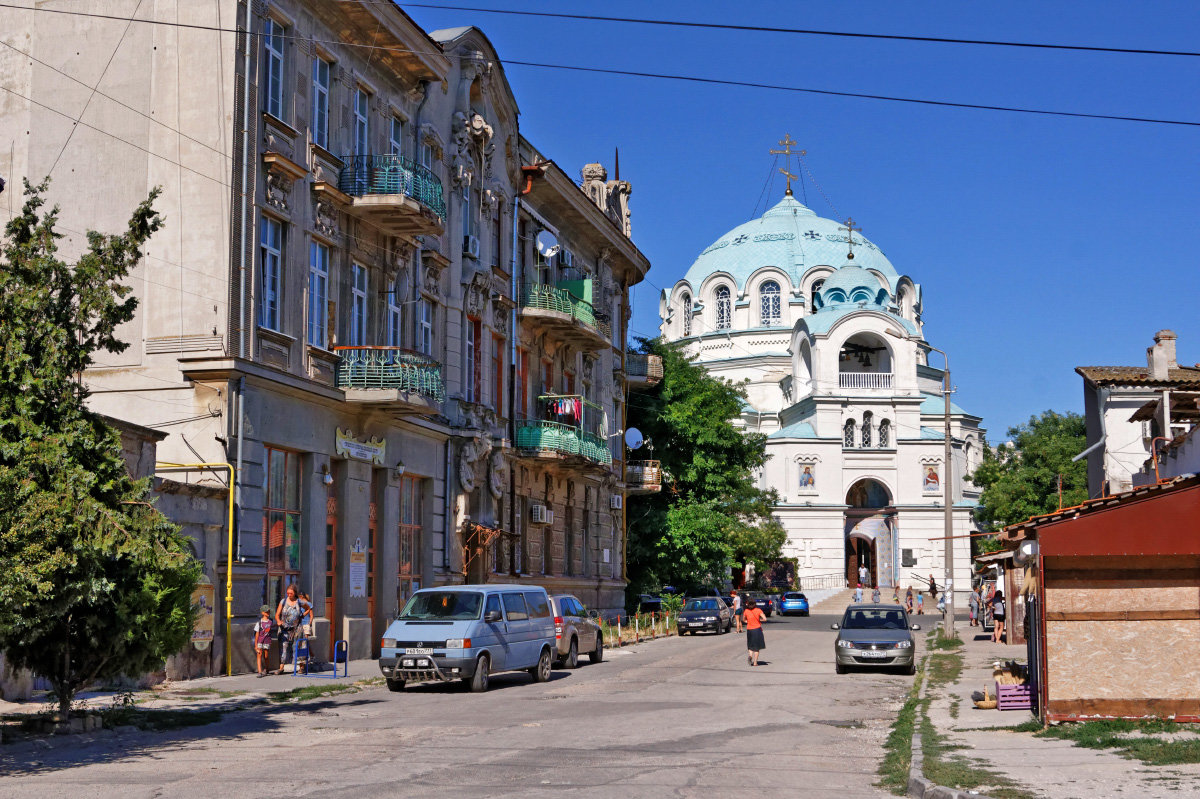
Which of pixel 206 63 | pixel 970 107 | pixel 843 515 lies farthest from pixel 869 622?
pixel 843 515

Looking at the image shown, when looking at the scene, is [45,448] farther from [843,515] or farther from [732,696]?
[843,515]

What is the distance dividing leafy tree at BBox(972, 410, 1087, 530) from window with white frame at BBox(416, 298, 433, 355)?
41.6m

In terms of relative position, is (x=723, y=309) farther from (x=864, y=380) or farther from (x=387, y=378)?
(x=387, y=378)

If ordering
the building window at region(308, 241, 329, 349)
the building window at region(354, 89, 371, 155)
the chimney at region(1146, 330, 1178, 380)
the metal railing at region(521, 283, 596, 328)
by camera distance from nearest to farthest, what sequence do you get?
the building window at region(308, 241, 329, 349) < the building window at region(354, 89, 371, 155) < the metal railing at region(521, 283, 596, 328) < the chimney at region(1146, 330, 1178, 380)

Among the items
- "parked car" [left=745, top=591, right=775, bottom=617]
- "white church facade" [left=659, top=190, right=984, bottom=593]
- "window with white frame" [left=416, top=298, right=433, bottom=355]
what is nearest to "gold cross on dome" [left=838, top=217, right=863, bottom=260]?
"white church facade" [left=659, top=190, right=984, bottom=593]

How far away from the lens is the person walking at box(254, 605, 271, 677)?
23.7 metres

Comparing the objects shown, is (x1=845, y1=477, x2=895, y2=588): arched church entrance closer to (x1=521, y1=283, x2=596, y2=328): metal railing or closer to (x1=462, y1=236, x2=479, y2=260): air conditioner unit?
(x1=521, y1=283, x2=596, y2=328): metal railing

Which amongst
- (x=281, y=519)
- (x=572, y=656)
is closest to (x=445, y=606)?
(x=281, y=519)

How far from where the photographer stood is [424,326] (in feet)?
107

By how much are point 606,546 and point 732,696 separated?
2563 centimetres

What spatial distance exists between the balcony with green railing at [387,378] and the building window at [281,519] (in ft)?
6.56

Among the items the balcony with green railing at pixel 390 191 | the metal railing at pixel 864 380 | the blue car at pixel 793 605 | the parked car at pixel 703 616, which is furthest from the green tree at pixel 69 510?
the metal railing at pixel 864 380

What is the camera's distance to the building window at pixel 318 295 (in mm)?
26875

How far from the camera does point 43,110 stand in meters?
25.7
